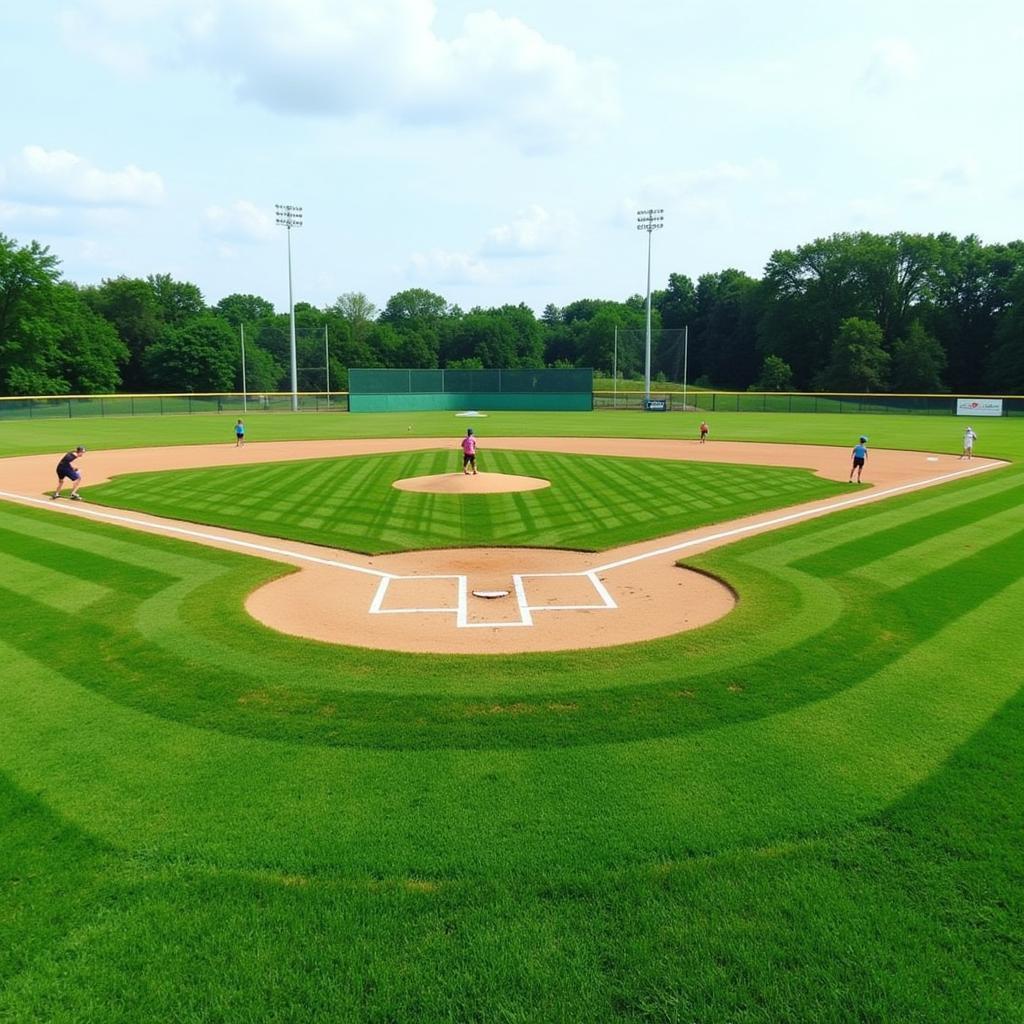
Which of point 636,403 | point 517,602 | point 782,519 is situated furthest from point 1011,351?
point 517,602

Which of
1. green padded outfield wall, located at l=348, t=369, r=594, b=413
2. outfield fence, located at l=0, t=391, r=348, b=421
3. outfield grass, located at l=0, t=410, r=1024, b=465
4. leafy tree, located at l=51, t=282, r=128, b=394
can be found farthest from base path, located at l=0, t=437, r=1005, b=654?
leafy tree, located at l=51, t=282, r=128, b=394

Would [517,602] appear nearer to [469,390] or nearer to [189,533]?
[189,533]

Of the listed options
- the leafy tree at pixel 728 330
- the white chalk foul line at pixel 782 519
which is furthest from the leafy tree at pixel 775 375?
the white chalk foul line at pixel 782 519

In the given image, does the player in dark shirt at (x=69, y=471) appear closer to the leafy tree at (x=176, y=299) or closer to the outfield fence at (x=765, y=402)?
the outfield fence at (x=765, y=402)

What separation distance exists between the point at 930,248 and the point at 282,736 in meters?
113

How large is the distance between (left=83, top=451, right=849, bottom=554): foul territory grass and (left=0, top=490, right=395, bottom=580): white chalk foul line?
81 cm

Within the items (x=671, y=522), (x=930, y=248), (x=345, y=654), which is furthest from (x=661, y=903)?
(x=930, y=248)

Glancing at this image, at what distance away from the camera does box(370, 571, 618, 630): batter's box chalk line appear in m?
11.1

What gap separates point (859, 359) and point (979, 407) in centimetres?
2554

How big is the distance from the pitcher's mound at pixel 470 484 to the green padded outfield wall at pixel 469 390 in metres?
51.4

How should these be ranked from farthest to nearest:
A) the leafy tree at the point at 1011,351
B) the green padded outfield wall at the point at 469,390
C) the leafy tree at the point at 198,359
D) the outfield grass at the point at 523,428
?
the leafy tree at the point at 198,359 → the leafy tree at the point at 1011,351 → the green padded outfield wall at the point at 469,390 → the outfield grass at the point at 523,428

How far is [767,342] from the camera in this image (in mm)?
111875

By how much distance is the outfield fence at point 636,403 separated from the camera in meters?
68.2

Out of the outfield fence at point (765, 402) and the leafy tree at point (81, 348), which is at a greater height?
the leafy tree at point (81, 348)
